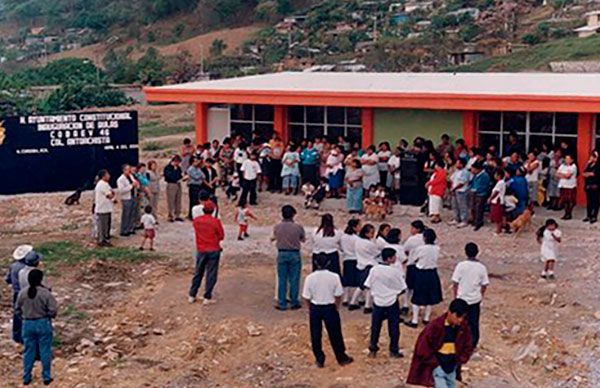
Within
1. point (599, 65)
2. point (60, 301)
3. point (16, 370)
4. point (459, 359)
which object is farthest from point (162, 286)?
point (599, 65)

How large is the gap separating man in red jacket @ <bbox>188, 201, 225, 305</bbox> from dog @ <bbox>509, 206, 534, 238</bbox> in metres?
6.75

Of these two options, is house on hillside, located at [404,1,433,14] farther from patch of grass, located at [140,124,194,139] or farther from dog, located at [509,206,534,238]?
dog, located at [509,206,534,238]

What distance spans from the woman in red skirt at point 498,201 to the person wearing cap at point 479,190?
0.65ft

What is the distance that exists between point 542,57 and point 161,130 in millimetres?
26644

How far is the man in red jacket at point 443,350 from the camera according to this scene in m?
9.18

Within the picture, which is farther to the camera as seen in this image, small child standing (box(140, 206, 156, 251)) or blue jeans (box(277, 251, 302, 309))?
small child standing (box(140, 206, 156, 251))

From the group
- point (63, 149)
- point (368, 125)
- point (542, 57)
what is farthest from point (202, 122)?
point (542, 57)

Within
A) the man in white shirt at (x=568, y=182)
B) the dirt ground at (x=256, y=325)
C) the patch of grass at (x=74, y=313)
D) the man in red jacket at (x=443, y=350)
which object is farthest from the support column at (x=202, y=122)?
the man in red jacket at (x=443, y=350)

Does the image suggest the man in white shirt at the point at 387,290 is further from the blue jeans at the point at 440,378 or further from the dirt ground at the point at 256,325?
the blue jeans at the point at 440,378

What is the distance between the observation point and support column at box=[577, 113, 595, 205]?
66.4ft

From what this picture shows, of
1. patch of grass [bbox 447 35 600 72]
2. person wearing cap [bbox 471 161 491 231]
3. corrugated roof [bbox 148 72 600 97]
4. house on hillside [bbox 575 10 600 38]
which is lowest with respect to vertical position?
person wearing cap [bbox 471 161 491 231]

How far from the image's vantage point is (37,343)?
1132 cm

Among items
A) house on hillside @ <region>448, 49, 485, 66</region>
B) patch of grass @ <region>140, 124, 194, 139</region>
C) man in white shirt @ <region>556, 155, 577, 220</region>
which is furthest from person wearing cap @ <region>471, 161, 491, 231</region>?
house on hillside @ <region>448, 49, 485, 66</region>

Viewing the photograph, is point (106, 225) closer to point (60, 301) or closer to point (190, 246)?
point (190, 246)
